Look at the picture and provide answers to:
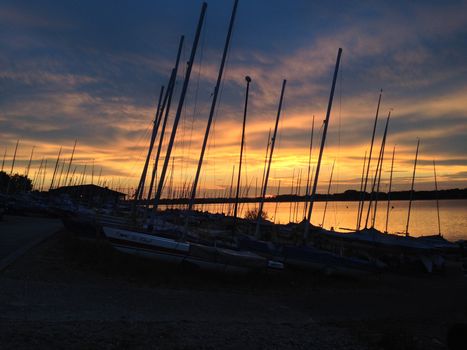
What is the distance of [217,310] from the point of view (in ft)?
39.4

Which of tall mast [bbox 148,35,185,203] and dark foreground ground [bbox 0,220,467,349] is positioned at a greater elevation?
tall mast [bbox 148,35,185,203]

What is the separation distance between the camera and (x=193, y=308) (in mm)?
11844

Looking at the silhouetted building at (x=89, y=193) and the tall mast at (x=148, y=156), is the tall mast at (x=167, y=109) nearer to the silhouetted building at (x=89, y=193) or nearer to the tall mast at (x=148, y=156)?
the tall mast at (x=148, y=156)

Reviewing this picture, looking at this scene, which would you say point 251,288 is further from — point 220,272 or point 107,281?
point 107,281

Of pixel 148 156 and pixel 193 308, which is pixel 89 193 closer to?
pixel 148 156

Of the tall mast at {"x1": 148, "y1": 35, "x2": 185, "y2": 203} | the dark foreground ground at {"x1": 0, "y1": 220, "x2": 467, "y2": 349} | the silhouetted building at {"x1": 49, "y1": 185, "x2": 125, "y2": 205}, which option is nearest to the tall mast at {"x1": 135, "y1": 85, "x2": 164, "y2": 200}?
the tall mast at {"x1": 148, "y1": 35, "x2": 185, "y2": 203}

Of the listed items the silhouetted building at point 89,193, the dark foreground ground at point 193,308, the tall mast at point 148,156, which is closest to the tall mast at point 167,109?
the tall mast at point 148,156

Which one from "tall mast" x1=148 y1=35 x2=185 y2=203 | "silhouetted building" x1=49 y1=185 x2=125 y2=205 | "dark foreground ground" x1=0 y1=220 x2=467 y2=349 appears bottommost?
"dark foreground ground" x1=0 y1=220 x2=467 y2=349

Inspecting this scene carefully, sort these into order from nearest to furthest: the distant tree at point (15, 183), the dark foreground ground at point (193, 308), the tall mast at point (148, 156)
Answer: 1. the dark foreground ground at point (193, 308)
2. the tall mast at point (148, 156)
3. the distant tree at point (15, 183)

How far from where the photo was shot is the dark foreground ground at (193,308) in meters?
8.63

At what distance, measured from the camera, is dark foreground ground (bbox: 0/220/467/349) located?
28.3ft

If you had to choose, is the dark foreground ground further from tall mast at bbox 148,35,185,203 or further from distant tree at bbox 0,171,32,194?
distant tree at bbox 0,171,32,194

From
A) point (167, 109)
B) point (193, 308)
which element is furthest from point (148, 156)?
point (193, 308)

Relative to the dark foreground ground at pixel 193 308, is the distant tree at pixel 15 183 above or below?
above
